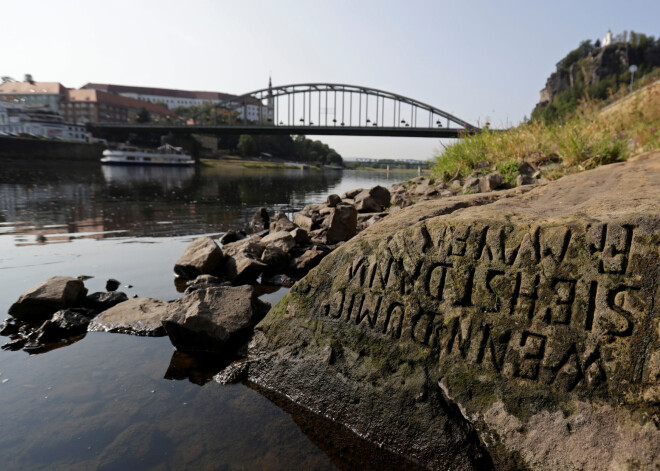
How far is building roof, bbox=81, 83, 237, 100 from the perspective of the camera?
15112 centimetres

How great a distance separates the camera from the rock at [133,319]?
17.3 feet

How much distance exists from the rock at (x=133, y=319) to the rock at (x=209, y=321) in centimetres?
54

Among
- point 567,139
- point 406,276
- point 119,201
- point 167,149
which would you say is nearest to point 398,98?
point 167,149

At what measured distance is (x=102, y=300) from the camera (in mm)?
6039

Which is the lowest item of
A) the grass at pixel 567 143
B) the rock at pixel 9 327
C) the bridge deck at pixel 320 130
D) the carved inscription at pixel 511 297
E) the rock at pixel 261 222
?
the rock at pixel 9 327

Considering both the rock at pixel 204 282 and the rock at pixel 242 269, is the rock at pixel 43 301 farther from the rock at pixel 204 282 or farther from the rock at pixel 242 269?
the rock at pixel 242 269

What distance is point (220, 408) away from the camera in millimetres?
3689

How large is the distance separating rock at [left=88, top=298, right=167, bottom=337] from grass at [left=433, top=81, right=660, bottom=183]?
25.1ft

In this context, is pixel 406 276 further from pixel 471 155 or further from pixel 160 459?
pixel 471 155

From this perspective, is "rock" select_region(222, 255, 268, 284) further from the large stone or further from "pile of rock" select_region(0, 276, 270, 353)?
the large stone

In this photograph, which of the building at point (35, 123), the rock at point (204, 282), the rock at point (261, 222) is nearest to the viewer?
the rock at point (204, 282)

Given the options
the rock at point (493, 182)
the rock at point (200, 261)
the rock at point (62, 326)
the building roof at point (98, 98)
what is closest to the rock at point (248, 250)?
the rock at point (200, 261)

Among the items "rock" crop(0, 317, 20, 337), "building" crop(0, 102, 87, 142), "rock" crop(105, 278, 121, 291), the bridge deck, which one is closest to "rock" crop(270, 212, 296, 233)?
"rock" crop(105, 278, 121, 291)

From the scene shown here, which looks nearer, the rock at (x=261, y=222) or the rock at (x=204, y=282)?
the rock at (x=204, y=282)
